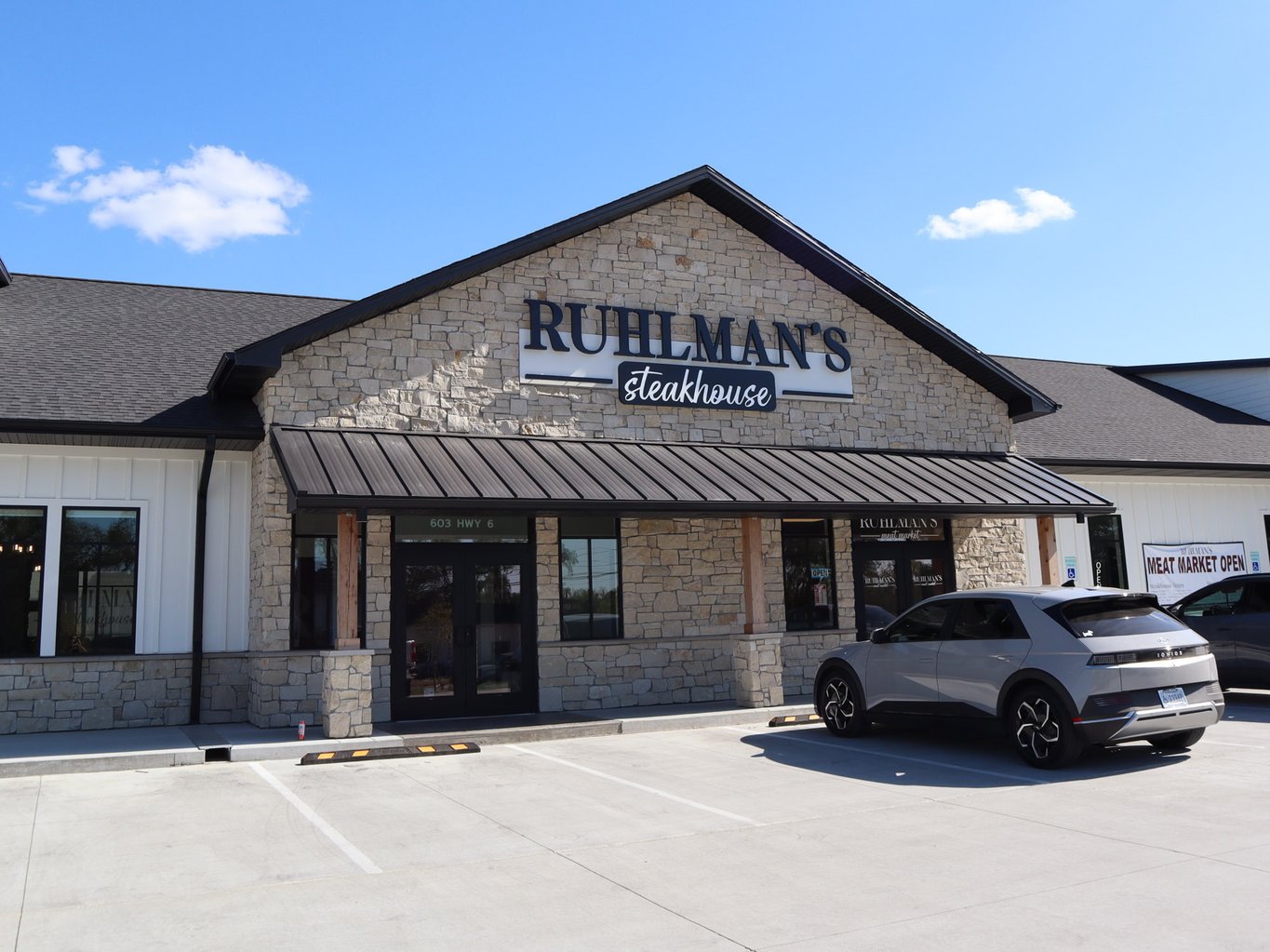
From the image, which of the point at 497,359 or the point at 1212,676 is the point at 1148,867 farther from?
the point at 497,359

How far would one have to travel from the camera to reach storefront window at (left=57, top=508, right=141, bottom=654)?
13.7 metres

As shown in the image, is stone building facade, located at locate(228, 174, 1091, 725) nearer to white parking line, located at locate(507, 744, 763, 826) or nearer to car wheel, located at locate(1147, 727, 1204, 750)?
white parking line, located at locate(507, 744, 763, 826)

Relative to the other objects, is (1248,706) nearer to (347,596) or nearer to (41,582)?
(347,596)

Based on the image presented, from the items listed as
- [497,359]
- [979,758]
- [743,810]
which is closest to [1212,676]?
[979,758]

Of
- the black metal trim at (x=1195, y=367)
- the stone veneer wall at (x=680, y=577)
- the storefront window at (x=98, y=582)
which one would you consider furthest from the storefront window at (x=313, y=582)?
the black metal trim at (x=1195, y=367)

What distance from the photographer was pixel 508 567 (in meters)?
14.8

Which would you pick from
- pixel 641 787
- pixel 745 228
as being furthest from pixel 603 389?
pixel 641 787

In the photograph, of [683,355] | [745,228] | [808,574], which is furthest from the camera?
[745,228]

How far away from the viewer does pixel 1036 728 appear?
32.9ft

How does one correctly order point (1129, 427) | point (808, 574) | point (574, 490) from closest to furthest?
1. point (574, 490)
2. point (808, 574)
3. point (1129, 427)

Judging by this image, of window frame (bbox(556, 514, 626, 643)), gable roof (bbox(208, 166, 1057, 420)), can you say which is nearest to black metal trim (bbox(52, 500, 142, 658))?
gable roof (bbox(208, 166, 1057, 420))

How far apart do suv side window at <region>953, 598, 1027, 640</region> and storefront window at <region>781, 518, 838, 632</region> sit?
18.9ft

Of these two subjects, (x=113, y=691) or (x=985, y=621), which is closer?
(x=985, y=621)

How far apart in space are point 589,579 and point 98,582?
6569 mm
